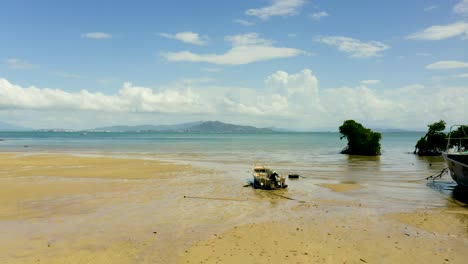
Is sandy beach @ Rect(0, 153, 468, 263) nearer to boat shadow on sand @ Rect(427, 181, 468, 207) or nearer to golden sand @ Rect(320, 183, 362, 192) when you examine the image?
golden sand @ Rect(320, 183, 362, 192)

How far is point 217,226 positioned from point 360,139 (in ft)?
214

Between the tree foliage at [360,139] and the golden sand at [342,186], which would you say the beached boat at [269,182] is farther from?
the tree foliage at [360,139]

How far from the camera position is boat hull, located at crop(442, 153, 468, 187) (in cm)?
3127

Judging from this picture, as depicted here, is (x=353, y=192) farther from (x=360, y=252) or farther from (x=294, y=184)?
(x=360, y=252)

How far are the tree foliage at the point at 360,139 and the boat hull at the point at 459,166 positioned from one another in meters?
41.4

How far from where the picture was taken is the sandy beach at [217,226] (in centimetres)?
1554

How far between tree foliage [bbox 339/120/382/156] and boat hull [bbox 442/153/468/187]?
41.4 metres

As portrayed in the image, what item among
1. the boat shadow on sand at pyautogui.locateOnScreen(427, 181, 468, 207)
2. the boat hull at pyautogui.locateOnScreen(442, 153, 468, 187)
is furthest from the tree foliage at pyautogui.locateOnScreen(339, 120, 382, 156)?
the boat hull at pyautogui.locateOnScreen(442, 153, 468, 187)

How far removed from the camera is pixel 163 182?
36.7m

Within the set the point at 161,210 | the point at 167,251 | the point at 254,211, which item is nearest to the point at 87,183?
the point at 161,210

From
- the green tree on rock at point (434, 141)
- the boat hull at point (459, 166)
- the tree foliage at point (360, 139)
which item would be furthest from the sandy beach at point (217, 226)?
the green tree on rock at point (434, 141)

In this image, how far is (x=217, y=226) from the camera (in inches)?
792

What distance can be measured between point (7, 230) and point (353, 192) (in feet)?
86.9

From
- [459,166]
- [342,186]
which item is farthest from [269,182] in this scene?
[459,166]
